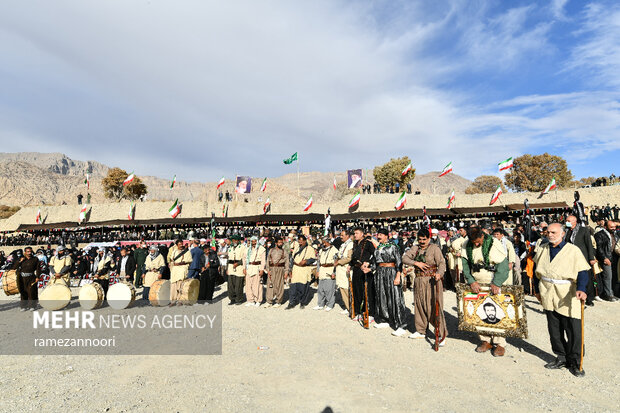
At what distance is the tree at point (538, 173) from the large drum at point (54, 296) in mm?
74013

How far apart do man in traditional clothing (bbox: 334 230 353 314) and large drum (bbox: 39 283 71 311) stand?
702cm

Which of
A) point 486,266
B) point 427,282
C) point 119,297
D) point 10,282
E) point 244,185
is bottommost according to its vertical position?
point 119,297

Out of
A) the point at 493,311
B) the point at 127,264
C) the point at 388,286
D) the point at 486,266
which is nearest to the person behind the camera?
the point at 493,311

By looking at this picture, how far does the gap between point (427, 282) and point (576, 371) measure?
2.21 m

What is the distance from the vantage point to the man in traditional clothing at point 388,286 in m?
6.30

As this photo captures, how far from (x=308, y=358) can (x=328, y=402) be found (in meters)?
1.36

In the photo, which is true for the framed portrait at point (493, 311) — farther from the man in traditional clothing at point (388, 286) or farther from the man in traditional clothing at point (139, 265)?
the man in traditional clothing at point (139, 265)

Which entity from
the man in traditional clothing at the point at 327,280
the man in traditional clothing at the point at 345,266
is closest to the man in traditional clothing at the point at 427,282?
the man in traditional clothing at the point at 345,266

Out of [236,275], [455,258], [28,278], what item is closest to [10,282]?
[28,278]

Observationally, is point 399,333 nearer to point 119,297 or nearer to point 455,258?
point 455,258

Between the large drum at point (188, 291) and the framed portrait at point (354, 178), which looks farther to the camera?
the framed portrait at point (354, 178)

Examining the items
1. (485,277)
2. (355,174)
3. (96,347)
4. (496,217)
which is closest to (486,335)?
(485,277)

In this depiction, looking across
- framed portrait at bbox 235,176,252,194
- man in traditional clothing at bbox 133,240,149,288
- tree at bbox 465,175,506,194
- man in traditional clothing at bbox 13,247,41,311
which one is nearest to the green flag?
framed portrait at bbox 235,176,252,194

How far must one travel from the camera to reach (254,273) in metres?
9.09
